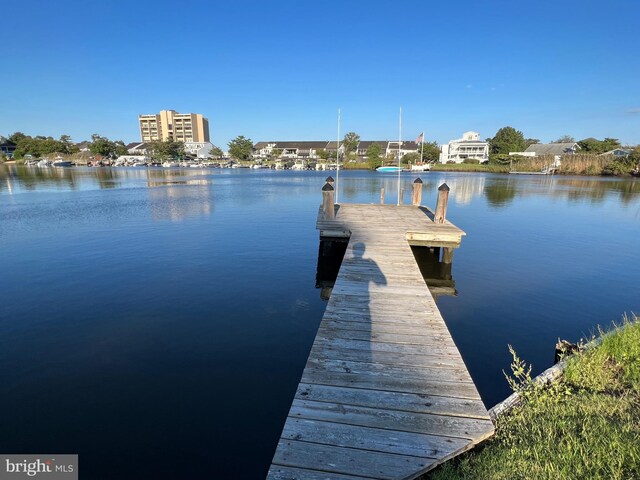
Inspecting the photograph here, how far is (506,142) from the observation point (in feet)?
331

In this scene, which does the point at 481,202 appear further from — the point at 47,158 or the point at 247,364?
the point at 47,158

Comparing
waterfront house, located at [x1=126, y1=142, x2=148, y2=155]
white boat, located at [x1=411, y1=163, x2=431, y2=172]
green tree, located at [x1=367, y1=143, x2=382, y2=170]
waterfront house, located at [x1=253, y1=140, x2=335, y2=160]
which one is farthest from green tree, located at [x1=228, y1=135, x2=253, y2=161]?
white boat, located at [x1=411, y1=163, x2=431, y2=172]

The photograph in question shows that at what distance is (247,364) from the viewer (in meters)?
6.26

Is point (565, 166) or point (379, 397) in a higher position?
point (565, 166)

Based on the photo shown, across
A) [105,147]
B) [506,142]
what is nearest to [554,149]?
[506,142]

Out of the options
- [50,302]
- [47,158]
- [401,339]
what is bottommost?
[50,302]

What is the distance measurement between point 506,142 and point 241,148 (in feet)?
277

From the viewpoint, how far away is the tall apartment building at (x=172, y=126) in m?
152

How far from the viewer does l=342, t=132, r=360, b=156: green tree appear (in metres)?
111

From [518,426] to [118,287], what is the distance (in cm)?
993

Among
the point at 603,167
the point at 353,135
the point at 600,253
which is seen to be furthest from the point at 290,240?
the point at 353,135

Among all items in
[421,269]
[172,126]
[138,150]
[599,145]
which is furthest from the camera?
[172,126]

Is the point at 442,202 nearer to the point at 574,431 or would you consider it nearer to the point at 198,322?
the point at 198,322

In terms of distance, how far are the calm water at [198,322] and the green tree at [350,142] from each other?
97.6 m
